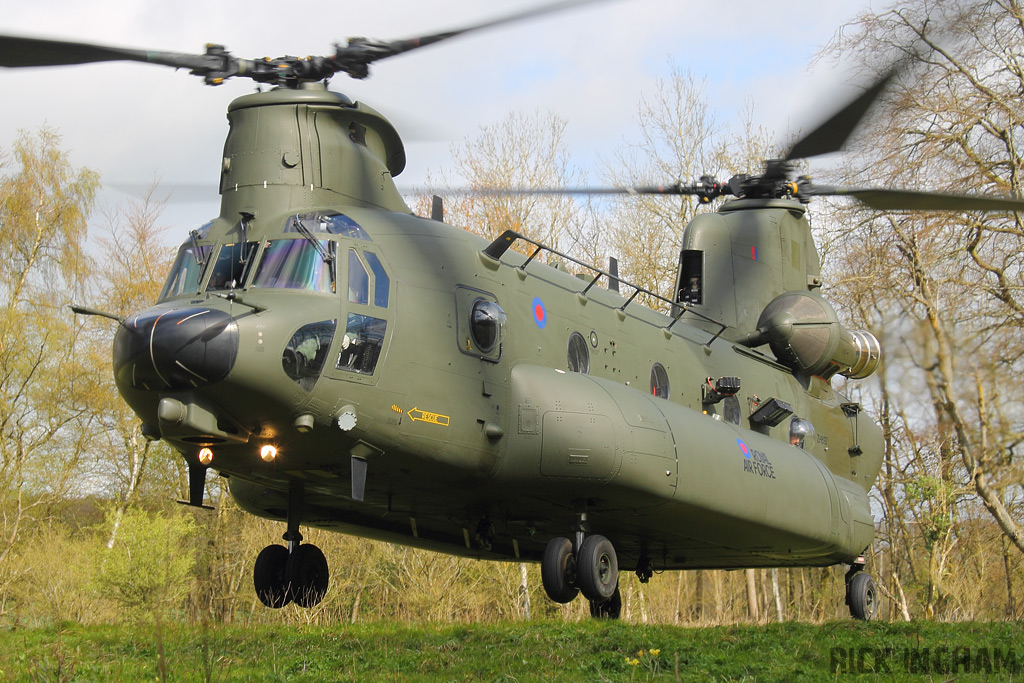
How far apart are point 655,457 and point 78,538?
89.8 feet

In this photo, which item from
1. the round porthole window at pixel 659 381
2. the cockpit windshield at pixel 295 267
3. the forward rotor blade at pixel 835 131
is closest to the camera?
the cockpit windshield at pixel 295 267

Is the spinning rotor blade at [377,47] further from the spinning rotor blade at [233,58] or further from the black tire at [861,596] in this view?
the black tire at [861,596]

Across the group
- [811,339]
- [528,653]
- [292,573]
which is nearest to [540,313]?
[528,653]

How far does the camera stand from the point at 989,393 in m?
8.20

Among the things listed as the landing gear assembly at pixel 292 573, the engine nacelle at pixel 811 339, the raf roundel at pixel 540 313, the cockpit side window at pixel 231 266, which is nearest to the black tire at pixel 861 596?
the engine nacelle at pixel 811 339

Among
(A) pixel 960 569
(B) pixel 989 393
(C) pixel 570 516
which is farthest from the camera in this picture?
(A) pixel 960 569

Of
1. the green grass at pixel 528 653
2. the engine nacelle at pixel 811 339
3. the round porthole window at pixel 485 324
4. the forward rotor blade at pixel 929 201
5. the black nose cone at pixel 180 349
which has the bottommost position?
the green grass at pixel 528 653

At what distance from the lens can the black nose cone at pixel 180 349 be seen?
8.98 metres

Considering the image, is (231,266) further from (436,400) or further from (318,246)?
(436,400)

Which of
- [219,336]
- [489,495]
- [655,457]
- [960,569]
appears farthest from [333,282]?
[960,569]

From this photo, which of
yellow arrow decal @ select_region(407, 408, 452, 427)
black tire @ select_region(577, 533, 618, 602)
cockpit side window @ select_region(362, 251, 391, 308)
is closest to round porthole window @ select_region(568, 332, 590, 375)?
black tire @ select_region(577, 533, 618, 602)

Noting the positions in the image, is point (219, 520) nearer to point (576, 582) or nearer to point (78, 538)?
point (78, 538)

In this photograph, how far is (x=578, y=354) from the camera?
1227cm

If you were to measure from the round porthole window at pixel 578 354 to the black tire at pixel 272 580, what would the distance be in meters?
3.85
